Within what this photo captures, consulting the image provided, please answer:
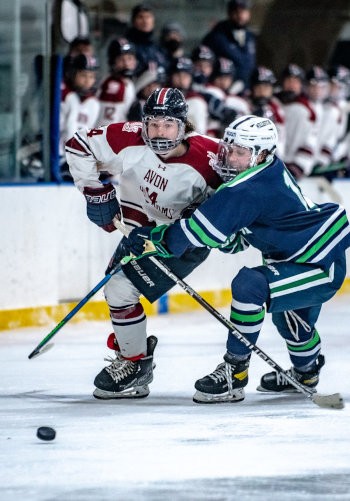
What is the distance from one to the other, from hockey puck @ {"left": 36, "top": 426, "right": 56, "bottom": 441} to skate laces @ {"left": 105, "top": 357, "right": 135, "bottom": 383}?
2.65 ft

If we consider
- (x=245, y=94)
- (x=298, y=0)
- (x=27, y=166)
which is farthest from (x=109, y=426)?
(x=298, y=0)

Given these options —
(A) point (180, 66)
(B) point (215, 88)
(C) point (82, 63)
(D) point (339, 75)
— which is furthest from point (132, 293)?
(D) point (339, 75)

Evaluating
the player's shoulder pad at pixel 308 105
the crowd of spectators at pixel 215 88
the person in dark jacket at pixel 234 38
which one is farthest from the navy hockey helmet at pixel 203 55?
the player's shoulder pad at pixel 308 105

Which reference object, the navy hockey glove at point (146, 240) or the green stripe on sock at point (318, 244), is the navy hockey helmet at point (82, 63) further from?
the green stripe on sock at point (318, 244)

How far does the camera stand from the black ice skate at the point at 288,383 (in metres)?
4.96

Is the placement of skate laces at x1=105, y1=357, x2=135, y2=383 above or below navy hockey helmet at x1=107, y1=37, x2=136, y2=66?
below

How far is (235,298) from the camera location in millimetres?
4652

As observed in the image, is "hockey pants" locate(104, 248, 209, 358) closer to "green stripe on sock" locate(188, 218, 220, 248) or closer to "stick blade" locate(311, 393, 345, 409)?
"green stripe on sock" locate(188, 218, 220, 248)

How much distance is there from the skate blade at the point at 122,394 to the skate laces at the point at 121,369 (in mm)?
50

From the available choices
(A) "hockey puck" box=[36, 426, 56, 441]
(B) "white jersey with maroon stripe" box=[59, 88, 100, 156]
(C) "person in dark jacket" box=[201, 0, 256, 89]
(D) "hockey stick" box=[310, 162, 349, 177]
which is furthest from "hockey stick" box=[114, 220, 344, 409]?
(C) "person in dark jacket" box=[201, 0, 256, 89]

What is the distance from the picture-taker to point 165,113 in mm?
4586

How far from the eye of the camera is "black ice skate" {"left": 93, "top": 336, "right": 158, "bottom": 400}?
15.9 ft

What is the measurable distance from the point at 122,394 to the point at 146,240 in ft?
1.95

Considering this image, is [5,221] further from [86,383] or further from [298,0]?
[298,0]
